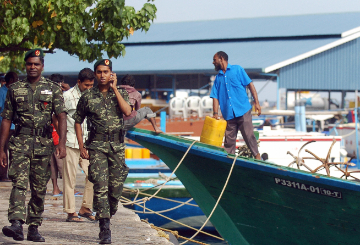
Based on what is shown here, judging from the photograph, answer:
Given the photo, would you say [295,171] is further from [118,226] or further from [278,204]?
[118,226]

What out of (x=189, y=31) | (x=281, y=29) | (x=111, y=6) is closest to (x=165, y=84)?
(x=189, y=31)

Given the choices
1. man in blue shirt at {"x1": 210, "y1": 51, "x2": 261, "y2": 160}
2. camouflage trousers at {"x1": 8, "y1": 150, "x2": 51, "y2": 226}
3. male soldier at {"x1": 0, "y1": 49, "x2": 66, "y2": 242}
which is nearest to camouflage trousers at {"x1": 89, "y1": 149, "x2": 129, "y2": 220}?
male soldier at {"x1": 0, "y1": 49, "x2": 66, "y2": 242}

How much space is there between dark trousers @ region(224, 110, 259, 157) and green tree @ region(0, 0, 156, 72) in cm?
286

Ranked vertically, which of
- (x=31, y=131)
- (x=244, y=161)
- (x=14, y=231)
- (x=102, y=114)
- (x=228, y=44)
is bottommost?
(x=14, y=231)

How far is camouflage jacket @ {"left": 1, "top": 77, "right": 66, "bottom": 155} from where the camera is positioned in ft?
15.9

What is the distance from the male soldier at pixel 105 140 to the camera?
5.01 meters

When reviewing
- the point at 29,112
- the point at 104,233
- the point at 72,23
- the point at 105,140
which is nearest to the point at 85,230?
the point at 104,233

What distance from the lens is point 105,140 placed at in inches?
199

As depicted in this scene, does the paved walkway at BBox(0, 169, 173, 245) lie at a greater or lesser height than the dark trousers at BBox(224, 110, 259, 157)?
lesser

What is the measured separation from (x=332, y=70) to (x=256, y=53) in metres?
4.25

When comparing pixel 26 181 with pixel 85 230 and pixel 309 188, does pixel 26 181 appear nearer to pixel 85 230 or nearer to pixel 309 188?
pixel 85 230

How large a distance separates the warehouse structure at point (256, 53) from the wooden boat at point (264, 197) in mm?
18249

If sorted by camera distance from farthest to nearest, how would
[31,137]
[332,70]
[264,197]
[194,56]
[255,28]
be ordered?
[255,28] < [194,56] < [332,70] < [264,197] < [31,137]

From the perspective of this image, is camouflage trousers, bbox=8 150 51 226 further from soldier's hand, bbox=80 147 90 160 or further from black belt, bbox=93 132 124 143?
black belt, bbox=93 132 124 143
